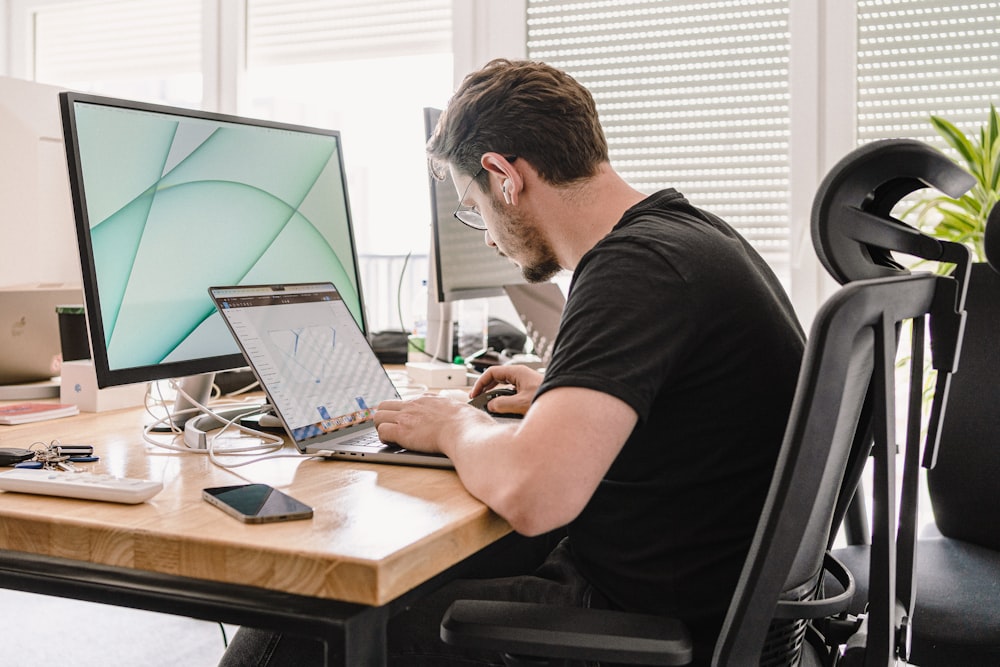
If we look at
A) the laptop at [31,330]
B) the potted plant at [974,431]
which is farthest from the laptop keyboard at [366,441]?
the potted plant at [974,431]

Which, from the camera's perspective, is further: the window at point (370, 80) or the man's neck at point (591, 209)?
the window at point (370, 80)

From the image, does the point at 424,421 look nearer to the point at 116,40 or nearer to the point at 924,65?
the point at 924,65

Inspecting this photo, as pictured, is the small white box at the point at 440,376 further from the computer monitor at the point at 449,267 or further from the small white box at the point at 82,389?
the small white box at the point at 82,389

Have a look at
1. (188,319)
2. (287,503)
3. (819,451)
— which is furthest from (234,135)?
(819,451)

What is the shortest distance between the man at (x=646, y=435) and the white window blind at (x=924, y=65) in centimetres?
197

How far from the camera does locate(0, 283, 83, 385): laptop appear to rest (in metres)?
1.87

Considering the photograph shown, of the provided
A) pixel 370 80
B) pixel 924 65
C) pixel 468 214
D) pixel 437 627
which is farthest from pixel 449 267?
pixel 370 80

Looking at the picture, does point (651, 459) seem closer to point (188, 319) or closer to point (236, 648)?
point (236, 648)

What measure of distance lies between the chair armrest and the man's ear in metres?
0.66

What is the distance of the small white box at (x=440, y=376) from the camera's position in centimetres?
208

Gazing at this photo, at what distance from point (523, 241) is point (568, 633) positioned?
709 millimetres

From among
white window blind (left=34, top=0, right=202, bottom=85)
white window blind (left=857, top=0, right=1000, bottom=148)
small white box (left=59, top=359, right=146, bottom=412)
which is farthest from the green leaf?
white window blind (left=34, top=0, right=202, bottom=85)

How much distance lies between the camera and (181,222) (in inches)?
56.5

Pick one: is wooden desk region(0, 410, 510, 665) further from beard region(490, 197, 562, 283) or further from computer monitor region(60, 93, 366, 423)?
beard region(490, 197, 562, 283)
